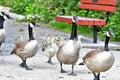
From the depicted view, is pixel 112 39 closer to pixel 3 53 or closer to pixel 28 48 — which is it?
pixel 3 53

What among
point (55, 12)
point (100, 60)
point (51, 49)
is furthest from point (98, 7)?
point (100, 60)

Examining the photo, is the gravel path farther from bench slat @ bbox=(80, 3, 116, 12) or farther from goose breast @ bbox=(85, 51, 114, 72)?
bench slat @ bbox=(80, 3, 116, 12)

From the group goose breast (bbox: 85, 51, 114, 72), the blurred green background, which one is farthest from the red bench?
goose breast (bbox: 85, 51, 114, 72)

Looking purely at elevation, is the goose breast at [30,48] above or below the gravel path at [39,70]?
above

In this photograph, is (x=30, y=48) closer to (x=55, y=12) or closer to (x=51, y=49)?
(x=51, y=49)

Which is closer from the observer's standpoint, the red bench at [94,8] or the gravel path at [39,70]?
the gravel path at [39,70]

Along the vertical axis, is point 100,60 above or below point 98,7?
above

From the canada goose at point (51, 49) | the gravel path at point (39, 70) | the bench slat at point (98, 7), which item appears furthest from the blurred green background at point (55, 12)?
the canada goose at point (51, 49)

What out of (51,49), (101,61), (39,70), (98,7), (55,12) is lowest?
(55,12)

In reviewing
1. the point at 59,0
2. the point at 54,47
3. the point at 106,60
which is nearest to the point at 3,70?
the point at 54,47

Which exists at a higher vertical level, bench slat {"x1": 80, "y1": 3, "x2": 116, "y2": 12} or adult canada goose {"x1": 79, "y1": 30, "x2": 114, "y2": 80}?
adult canada goose {"x1": 79, "y1": 30, "x2": 114, "y2": 80}

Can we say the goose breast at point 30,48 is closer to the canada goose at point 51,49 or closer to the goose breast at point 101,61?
the canada goose at point 51,49

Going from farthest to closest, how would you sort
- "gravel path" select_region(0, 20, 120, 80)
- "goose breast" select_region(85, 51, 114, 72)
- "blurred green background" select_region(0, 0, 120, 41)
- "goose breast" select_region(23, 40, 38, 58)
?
"blurred green background" select_region(0, 0, 120, 41), "goose breast" select_region(23, 40, 38, 58), "gravel path" select_region(0, 20, 120, 80), "goose breast" select_region(85, 51, 114, 72)

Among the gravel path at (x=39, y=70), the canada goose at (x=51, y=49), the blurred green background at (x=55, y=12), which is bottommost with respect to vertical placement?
the blurred green background at (x=55, y=12)
